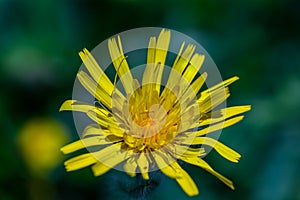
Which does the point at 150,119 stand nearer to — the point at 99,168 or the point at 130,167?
the point at 130,167

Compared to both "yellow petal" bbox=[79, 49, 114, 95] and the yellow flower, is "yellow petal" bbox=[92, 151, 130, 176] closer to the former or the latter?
the yellow flower

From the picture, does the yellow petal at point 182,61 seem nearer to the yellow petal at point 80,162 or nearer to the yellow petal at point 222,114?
the yellow petal at point 222,114

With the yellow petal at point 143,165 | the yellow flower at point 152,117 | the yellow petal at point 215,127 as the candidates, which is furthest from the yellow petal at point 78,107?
the yellow petal at point 215,127

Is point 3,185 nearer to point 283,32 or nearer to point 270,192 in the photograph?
point 270,192

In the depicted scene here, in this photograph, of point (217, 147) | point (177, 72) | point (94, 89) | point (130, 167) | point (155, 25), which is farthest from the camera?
point (155, 25)

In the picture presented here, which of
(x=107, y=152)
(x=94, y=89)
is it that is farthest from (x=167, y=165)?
(x=94, y=89)

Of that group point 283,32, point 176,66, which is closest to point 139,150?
point 176,66
